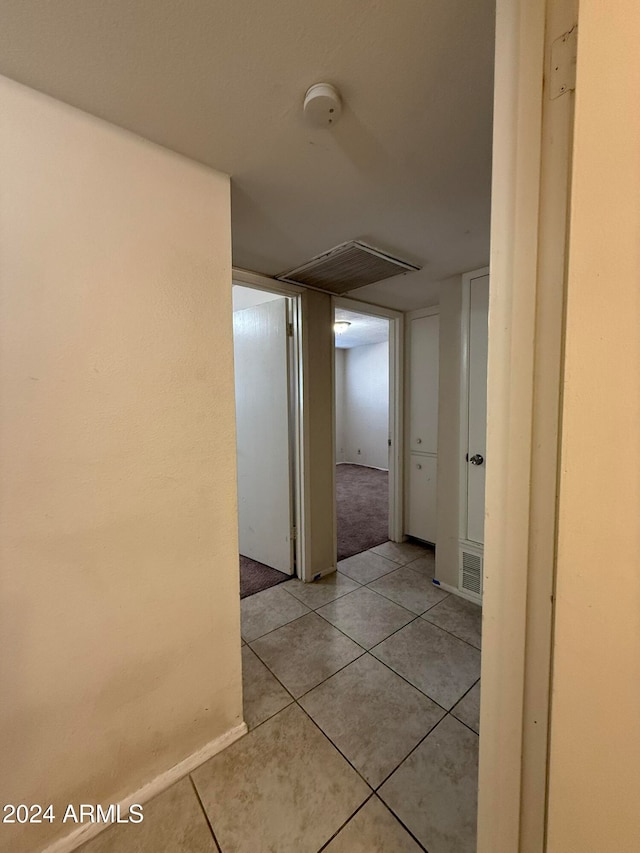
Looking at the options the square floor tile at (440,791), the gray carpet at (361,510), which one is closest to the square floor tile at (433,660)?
the square floor tile at (440,791)

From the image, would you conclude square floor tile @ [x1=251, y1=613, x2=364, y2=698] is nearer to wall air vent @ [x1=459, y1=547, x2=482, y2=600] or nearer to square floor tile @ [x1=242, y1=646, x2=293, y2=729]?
square floor tile @ [x1=242, y1=646, x2=293, y2=729]

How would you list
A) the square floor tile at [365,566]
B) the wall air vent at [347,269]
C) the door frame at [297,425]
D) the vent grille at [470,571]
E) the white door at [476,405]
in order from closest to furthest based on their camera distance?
the wall air vent at [347,269]
the white door at [476,405]
the vent grille at [470,571]
the door frame at [297,425]
the square floor tile at [365,566]

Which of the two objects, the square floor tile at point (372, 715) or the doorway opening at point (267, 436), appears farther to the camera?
the doorway opening at point (267, 436)

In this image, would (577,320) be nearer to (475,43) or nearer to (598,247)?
(598,247)

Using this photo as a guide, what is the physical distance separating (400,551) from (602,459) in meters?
2.83

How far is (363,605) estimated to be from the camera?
2248 mm

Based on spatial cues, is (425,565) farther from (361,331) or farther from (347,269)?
(361,331)

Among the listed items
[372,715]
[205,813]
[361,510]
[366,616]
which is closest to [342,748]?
[372,715]

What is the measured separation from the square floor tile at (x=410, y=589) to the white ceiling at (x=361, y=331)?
283 cm

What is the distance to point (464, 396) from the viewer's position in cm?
227

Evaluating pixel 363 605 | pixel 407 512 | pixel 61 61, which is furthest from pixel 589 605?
pixel 407 512

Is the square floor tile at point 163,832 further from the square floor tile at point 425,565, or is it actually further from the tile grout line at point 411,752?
the square floor tile at point 425,565

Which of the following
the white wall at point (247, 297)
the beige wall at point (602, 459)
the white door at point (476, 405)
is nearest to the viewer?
the beige wall at point (602, 459)

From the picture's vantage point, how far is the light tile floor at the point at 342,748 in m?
1.05
